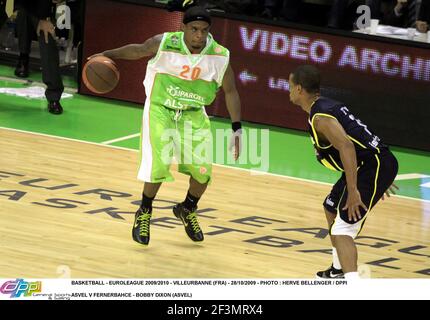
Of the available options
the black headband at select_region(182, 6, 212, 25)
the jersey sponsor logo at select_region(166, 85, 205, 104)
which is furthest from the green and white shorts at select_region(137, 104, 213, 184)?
the black headband at select_region(182, 6, 212, 25)

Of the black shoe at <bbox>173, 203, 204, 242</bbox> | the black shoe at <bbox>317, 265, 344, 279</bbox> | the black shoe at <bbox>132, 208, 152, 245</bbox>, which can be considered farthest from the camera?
the black shoe at <bbox>173, 203, 204, 242</bbox>

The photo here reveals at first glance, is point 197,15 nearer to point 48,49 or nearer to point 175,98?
point 175,98

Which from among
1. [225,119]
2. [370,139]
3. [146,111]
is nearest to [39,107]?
[225,119]

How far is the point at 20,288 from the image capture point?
23.4 feet

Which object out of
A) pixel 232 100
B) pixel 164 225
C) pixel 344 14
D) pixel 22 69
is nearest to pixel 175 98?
pixel 232 100

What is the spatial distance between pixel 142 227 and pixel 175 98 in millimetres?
1130

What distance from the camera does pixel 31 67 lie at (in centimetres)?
1780

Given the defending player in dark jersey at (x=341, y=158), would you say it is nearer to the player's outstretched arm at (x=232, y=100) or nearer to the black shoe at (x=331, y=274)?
the black shoe at (x=331, y=274)

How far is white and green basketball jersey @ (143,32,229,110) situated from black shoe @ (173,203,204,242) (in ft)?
3.13

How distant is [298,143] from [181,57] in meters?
5.43

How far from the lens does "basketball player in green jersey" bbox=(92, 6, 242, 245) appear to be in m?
9.05

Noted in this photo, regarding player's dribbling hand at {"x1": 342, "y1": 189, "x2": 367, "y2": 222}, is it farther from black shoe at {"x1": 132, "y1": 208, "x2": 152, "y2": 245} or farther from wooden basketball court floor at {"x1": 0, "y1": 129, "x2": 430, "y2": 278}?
black shoe at {"x1": 132, "y1": 208, "x2": 152, "y2": 245}

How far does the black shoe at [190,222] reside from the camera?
945 cm

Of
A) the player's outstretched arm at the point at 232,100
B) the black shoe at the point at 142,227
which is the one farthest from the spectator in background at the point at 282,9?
the black shoe at the point at 142,227
